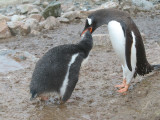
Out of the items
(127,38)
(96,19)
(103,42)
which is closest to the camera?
(127,38)

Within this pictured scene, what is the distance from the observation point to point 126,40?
12.4 feet

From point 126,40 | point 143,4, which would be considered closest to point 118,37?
point 126,40

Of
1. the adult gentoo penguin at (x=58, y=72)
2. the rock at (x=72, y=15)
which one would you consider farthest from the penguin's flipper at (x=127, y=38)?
the rock at (x=72, y=15)

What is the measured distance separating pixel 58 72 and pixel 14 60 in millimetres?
2338

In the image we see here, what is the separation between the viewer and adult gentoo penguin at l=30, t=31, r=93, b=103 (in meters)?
3.42

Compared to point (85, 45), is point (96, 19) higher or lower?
higher

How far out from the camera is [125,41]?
12.5 ft

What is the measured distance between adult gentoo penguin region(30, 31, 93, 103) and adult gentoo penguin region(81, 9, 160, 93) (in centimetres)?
55

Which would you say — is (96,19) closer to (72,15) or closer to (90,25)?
(90,25)

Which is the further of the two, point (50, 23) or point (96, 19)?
point (50, 23)

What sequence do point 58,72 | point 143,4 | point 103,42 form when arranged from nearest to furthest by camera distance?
point 58,72 < point 103,42 < point 143,4

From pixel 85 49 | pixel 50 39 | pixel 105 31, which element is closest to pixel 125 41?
pixel 85 49

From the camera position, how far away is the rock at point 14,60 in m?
5.16

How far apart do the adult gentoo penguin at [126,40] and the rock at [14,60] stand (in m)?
1.77
